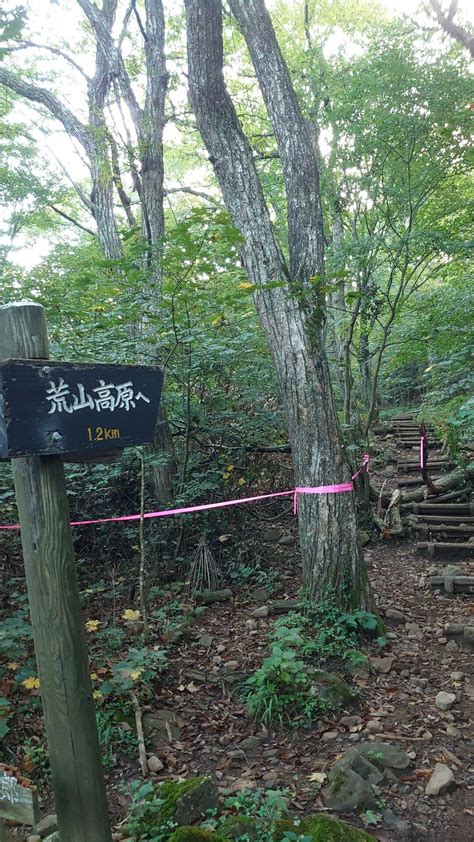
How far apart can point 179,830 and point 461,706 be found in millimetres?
2467

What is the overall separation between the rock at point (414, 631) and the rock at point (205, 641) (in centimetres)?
186

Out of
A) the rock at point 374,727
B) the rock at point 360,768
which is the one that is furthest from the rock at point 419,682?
the rock at point 360,768

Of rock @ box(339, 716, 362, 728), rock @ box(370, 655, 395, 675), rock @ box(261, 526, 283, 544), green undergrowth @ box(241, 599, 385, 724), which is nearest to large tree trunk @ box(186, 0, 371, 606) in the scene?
→ green undergrowth @ box(241, 599, 385, 724)

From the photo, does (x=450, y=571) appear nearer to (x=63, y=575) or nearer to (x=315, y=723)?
(x=315, y=723)

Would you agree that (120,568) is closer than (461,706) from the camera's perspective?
No

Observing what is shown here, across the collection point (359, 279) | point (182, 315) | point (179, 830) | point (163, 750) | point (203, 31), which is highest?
point (203, 31)

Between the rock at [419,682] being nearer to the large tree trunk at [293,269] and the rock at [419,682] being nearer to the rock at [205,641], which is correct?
the large tree trunk at [293,269]

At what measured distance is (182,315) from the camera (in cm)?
567

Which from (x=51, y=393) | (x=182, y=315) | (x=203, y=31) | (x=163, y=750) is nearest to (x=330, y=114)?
(x=203, y=31)

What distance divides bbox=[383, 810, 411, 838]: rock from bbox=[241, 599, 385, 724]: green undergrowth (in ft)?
2.88

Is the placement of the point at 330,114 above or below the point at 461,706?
above

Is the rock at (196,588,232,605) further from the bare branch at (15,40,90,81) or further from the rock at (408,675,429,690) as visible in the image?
the bare branch at (15,40,90,81)

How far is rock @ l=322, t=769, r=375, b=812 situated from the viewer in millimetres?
2856

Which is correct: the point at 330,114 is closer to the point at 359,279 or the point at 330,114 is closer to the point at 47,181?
the point at 359,279
